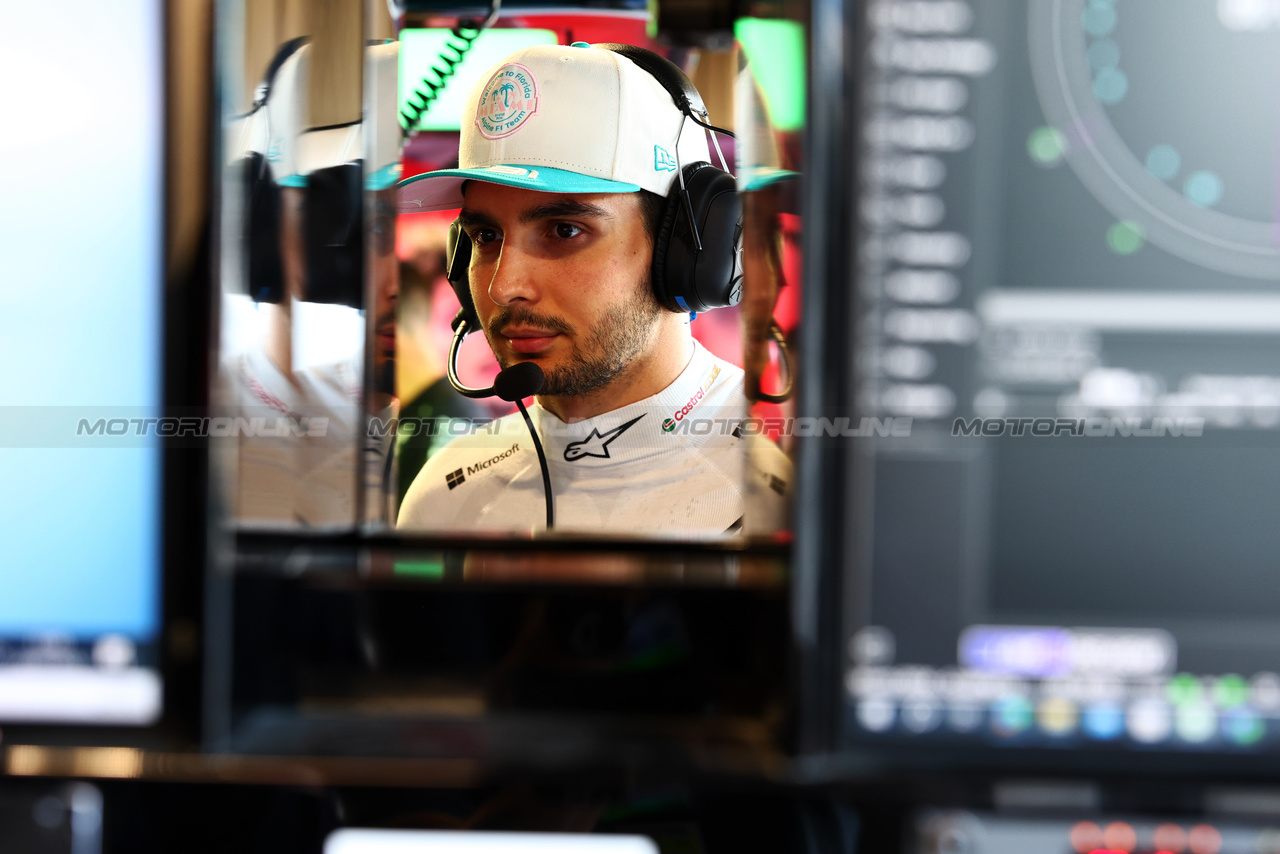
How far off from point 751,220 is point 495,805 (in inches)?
16.3

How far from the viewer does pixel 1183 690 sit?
1.76 feet

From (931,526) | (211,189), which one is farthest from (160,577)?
(931,526)

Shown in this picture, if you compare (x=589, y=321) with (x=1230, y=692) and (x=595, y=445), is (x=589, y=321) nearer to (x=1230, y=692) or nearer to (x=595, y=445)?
(x=595, y=445)

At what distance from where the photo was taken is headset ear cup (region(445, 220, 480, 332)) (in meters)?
0.56

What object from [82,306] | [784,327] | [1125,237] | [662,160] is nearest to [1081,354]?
[1125,237]

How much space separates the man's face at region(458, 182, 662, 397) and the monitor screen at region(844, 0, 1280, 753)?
145 mm

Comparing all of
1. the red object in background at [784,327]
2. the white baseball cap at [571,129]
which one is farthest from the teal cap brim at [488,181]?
the red object in background at [784,327]

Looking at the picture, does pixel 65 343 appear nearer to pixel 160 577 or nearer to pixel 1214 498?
pixel 160 577

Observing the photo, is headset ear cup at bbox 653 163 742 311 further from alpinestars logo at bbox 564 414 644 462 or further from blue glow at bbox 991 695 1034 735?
blue glow at bbox 991 695 1034 735

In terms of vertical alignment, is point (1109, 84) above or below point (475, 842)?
above

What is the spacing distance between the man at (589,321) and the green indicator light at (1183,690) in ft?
0.86

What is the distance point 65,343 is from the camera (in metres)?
0.58

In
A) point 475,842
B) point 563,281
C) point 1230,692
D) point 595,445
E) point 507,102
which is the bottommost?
point 475,842

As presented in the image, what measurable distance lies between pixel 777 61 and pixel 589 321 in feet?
0.69
